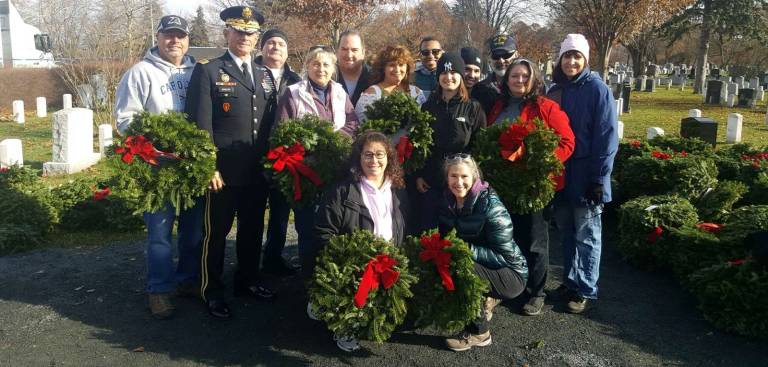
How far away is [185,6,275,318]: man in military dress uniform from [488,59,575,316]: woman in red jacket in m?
2.00

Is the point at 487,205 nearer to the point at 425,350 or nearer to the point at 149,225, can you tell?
the point at 425,350

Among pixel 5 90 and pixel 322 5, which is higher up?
pixel 322 5

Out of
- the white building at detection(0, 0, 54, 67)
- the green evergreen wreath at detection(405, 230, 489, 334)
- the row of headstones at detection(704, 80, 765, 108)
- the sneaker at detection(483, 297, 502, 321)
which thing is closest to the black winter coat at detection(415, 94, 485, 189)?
the green evergreen wreath at detection(405, 230, 489, 334)

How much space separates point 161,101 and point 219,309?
175 centimetres

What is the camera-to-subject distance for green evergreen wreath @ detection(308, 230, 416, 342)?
385 cm

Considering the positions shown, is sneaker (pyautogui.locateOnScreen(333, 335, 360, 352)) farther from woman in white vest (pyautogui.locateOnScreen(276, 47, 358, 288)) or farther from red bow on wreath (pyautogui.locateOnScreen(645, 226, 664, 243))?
red bow on wreath (pyautogui.locateOnScreen(645, 226, 664, 243))

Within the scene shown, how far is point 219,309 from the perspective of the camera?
482 cm

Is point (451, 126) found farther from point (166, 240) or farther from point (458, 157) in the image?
point (166, 240)

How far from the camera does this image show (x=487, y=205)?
4.43m

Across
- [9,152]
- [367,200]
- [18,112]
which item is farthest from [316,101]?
[18,112]

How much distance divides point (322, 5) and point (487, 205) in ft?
55.2

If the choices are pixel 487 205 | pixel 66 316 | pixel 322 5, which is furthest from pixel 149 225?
pixel 322 5

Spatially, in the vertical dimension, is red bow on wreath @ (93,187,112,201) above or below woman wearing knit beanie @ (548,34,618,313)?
below

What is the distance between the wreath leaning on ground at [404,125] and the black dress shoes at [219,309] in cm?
181
